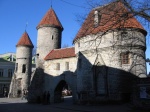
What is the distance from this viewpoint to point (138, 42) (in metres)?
23.3

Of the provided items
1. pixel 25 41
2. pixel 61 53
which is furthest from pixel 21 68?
pixel 61 53

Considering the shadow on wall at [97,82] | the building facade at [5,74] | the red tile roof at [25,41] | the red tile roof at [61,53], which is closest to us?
the shadow on wall at [97,82]

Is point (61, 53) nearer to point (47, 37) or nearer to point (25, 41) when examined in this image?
point (47, 37)

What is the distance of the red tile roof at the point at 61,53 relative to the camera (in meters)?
29.1

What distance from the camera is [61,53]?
30422 mm

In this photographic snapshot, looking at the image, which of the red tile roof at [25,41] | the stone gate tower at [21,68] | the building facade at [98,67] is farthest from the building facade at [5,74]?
the building facade at [98,67]

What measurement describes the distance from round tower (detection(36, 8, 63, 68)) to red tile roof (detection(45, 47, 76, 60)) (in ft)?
3.67

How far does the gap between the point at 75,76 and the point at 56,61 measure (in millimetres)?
4310

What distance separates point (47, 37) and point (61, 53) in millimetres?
4069

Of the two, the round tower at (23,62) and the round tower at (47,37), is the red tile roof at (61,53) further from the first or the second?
the round tower at (23,62)

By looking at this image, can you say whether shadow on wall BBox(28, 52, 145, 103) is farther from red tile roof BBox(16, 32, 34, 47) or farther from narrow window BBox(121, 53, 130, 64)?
red tile roof BBox(16, 32, 34, 47)

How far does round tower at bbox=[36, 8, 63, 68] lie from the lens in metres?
32.6

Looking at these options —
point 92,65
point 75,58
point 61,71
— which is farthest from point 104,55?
point 61,71

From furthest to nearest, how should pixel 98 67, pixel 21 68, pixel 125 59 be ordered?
pixel 21 68 < pixel 98 67 < pixel 125 59
